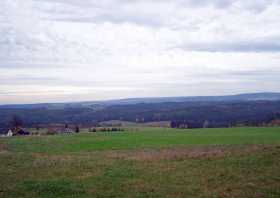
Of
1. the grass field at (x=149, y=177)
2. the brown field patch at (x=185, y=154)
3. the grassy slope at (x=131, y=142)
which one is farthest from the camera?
the grassy slope at (x=131, y=142)

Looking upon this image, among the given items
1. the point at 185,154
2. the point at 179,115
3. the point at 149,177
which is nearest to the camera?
the point at 149,177

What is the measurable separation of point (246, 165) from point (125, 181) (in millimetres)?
6215

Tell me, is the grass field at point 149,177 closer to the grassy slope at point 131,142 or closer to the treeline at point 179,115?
the grassy slope at point 131,142

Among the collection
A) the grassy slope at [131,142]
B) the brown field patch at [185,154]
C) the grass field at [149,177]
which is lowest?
the grassy slope at [131,142]

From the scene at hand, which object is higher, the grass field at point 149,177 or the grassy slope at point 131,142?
the grass field at point 149,177

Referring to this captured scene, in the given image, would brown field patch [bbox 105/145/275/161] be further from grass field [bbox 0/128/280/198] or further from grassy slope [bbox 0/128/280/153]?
grassy slope [bbox 0/128/280/153]

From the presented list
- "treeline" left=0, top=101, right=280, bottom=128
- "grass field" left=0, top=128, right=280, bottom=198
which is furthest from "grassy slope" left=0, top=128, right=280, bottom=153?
"treeline" left=0, top=101, right=280, bottom=128

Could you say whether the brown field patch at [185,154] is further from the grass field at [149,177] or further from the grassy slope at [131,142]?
the grassy slope at [131,142]

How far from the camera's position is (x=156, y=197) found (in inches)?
472

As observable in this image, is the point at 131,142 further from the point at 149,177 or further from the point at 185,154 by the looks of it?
the point at 149,177

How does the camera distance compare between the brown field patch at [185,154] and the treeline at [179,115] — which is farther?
the treeline at [179,115]

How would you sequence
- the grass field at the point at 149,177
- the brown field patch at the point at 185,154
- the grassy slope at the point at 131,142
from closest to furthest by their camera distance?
the grass field at the point at 149,177, the brown field patch at the point at 185,154, the grassy slope at the point at 131,142

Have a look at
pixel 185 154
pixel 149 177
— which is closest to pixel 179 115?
pixel 185 154

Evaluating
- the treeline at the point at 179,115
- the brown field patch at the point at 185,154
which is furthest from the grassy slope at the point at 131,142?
the treeline at the point at 179,115
